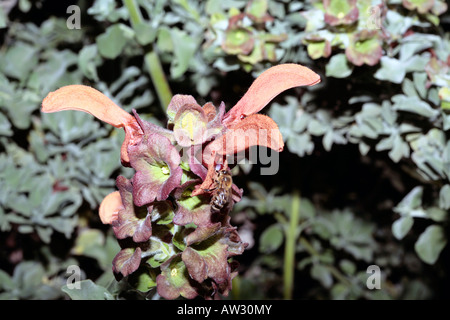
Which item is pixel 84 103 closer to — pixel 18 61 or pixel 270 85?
pixel 270 85

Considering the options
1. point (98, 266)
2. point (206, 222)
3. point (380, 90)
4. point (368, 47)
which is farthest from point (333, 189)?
point (206, 222)

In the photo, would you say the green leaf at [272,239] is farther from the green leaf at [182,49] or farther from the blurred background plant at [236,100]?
the green leaf at [182,49]

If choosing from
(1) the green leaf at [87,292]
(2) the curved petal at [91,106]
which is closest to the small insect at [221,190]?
(2) the curved petal at [91,106]

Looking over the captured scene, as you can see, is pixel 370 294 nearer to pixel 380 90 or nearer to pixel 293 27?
pixel 380 90

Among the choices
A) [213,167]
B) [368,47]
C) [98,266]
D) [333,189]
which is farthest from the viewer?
[333,189]

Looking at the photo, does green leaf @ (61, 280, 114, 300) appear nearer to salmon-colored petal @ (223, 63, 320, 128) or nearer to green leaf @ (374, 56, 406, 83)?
salmon-colored petal @ (223, 63, 320, 128)
